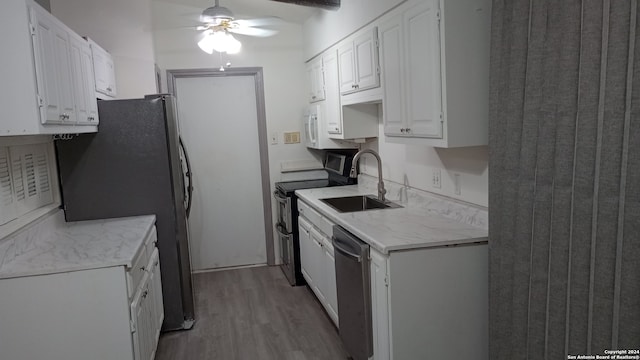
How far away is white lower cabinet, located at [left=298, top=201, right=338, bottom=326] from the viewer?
3.52m

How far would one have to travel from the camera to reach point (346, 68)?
395 centimetres

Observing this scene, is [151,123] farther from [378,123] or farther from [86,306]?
[378,123]

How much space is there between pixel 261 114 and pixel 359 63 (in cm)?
186

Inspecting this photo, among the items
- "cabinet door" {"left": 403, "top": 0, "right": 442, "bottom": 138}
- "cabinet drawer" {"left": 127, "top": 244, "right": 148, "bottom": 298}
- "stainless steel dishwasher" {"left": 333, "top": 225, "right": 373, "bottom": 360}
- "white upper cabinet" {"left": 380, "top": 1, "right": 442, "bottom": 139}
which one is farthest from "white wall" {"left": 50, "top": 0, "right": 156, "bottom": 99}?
"cabinet door" {"left": 403, "top": 0, "right": 442, "bottom": 138}

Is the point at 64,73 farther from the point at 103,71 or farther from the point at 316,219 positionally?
the point at 316,219

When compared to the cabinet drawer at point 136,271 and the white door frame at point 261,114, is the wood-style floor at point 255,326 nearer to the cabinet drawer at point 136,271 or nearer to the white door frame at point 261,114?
the white door frame at point 261,114

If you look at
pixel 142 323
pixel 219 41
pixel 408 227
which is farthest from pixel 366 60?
pixel 142 323

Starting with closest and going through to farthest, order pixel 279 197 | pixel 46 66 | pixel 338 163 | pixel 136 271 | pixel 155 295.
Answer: pixel 46 66
pixel 136 271
pixel 155 295
pixel 338 163
pixel 279 197

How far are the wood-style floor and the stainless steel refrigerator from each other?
333mm

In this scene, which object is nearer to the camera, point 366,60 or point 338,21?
point 366,60

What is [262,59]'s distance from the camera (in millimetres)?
5207

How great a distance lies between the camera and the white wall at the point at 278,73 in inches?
199

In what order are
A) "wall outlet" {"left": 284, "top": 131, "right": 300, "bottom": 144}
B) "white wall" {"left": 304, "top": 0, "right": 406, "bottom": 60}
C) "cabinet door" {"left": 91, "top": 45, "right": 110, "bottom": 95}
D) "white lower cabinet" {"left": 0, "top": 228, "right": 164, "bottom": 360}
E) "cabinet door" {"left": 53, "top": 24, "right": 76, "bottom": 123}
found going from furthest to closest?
"wall outlet" {"left": 284, "top": 131, "right": 300, "bottom": 144}, "cabinet door" {"left": 91, "top": 45, "right": 110, "bottom": 95}, "white wall" {"left": 304, "top": 0, "right": 406, "bottom": 60}, "cabinet door" {"left": 53, "top": 24, "right": 76, "bottom": 123}, "white lower cabinet" {"left": 0, "top": 228, "right": 164, "bottom": 360}

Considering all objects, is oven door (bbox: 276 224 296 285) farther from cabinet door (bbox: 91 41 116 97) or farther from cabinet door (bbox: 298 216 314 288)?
cabinet door (bbox: 91 41 116 97)
